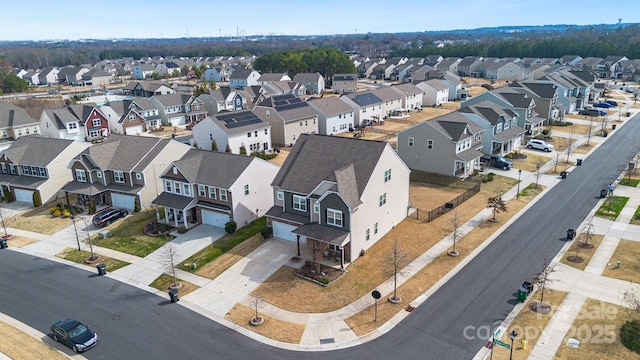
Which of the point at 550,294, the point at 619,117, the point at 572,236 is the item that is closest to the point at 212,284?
the point at 550,294


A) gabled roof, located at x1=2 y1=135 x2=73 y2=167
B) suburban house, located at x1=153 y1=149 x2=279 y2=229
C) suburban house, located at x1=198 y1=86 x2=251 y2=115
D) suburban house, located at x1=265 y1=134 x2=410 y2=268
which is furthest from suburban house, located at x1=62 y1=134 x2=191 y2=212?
suburban house, located at x1=198 y1=86 x2=251 y2=115

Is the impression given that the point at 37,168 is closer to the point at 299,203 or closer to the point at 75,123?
the point at 75,123

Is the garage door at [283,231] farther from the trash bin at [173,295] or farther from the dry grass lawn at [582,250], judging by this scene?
the dry grass lawn at [582,250]

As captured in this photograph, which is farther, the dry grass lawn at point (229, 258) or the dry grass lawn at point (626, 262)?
the dry grass lawn at point (229, 258)

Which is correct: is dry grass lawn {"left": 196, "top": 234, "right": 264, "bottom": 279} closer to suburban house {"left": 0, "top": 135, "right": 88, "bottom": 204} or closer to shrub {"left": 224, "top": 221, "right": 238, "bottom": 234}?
shrub {"left": 224, "top": 221, "right": 238, "bottom": 234}

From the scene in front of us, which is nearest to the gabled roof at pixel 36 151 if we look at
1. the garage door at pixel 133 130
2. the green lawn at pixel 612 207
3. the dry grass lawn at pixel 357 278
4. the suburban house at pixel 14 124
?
the suburban house at pixel 14 124
